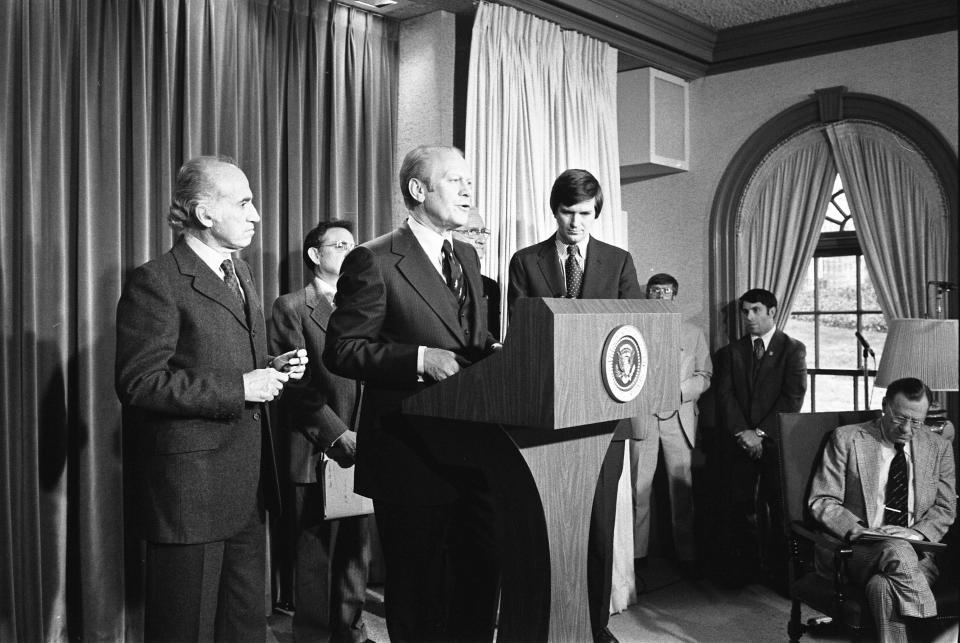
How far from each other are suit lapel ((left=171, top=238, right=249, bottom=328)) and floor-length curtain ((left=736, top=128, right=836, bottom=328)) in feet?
13.0

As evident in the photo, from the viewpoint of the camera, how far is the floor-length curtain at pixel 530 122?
4.29 metres

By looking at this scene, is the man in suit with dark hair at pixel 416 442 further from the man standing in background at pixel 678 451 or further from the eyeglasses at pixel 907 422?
the man standing in background at pixel 678 451

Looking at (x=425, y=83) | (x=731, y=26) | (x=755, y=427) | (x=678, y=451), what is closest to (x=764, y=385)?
(x=755, y=427)

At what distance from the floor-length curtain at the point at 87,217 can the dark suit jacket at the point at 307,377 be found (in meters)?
0.40

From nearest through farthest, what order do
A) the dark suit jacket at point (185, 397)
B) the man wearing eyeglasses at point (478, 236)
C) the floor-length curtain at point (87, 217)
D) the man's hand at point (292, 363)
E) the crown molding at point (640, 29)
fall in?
1. the dark suit jacket at point (185, 397)
2. the man's hand at point (292, 363)
3. the floor-length curtain at point (87, 217)
4. the man wearing eyeglasses at point (478, 236)
5. the crown molding at point (640, 29)

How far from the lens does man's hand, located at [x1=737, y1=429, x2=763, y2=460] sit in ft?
15.6

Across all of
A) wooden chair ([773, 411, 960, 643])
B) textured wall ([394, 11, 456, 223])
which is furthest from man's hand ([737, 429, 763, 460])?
textured wall ([394, 11, 456, 223])

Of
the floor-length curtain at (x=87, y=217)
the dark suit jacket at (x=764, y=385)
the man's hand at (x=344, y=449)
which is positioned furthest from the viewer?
the dark suit jacket at (x=764, y=385)

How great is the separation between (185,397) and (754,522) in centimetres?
363

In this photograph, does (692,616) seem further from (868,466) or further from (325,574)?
(325,574)

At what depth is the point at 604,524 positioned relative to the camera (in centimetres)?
320

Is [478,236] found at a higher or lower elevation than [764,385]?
higher

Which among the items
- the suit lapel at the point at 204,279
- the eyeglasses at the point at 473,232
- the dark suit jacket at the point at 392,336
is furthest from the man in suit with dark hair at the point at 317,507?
the dark suit jacket at the point at 392,336

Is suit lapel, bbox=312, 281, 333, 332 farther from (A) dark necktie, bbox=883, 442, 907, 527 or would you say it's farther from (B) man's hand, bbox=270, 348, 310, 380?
(A) dark necktie, bbox=883, 442, 907, 527
